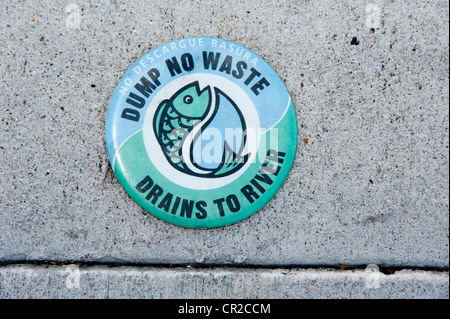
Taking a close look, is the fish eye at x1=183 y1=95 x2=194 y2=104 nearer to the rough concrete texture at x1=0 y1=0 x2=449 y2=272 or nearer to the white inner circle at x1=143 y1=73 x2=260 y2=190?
the white inner circle at x1=143 y1=73 x2=260 y2=190

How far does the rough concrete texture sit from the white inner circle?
222 millimetres

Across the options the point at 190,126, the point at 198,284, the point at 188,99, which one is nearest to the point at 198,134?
the point at 190,126

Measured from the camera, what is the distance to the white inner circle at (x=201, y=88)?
5.53ft

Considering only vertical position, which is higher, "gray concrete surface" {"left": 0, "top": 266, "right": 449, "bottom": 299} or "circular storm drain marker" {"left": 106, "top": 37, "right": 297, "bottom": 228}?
"circular storm drain marker" {"left": 106, "top": 37, "right": 297, "bottom": 228}

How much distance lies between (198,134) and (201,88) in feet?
0.70

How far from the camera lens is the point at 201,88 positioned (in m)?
1.70

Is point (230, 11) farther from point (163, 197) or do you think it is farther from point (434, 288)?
point (434, 288)

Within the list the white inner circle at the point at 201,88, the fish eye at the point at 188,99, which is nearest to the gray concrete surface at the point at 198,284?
the white inner circle at the point at 201,88

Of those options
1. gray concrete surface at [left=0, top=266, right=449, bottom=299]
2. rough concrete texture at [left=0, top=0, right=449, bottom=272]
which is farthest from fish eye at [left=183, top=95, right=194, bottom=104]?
gray concrete surface at [left=0, top=266, right=449, bottom=299]

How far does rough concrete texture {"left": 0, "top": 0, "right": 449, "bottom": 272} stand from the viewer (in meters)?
1.74

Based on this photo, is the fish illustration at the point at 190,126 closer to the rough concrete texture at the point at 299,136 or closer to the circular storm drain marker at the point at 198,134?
the circular storm drain marker at the point at 198,134

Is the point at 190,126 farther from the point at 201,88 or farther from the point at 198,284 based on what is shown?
the point at 198,284

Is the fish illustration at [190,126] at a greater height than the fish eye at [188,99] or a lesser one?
lesser
